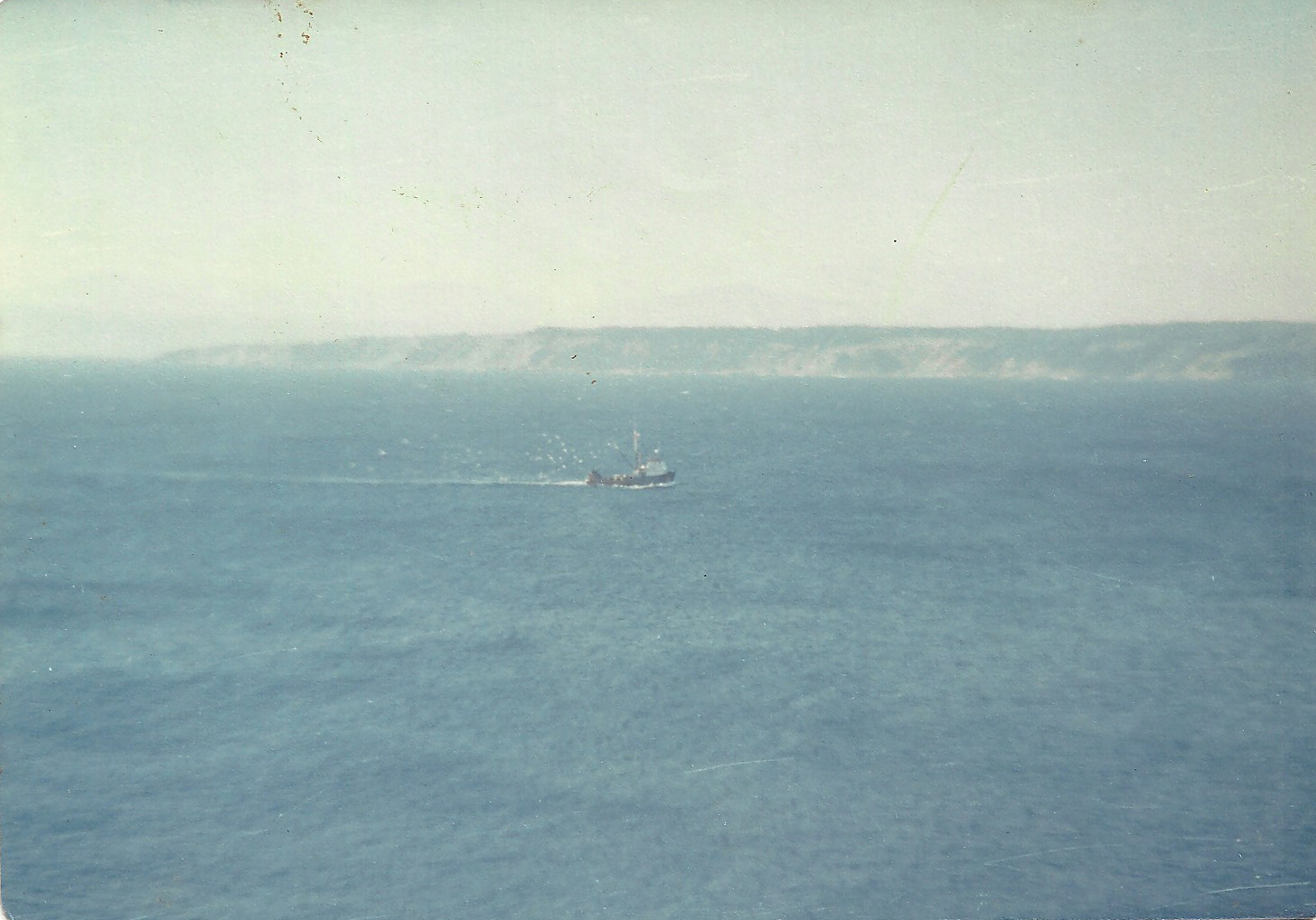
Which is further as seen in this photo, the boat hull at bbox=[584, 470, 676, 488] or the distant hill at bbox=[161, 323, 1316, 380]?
the boat hull at bbox=[584, 470, 676, 488]

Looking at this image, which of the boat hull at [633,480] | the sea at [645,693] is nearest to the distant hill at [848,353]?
the sea at [645,693]

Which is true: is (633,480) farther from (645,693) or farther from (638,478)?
(645,693)

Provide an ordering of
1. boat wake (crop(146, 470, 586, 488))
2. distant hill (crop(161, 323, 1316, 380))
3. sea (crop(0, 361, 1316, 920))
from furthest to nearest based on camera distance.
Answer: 1. boat wake (crop(146, 470, 586, 488))
2. distant hill (crop(161, 323, 1316, 380))
3. sea (crop(0, 361, 1316, 920))

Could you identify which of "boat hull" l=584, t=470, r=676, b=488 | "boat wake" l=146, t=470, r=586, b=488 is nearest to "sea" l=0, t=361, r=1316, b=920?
"boat wake" l=146, t=470, r=586, b=488

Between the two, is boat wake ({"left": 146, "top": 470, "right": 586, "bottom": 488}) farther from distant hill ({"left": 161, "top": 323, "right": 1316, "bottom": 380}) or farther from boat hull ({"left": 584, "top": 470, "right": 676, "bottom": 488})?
distant hill ({"left": 161, "top": 323, "right": 1316, "bottom": 380})

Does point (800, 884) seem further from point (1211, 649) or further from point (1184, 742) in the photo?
point (1211, 649)

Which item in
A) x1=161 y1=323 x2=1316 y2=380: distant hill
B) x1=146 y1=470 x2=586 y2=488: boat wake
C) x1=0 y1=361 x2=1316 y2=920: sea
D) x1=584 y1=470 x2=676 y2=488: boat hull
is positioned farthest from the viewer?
x1=584 y1=470 x2=676 y2=488: boat hull

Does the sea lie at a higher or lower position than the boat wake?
lower

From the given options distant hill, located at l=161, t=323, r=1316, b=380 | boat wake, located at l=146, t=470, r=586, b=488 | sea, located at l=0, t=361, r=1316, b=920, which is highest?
distant hill, located at l=161, t=323, r=1316, b=380

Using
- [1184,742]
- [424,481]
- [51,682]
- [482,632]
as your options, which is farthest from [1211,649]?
[424,481]
